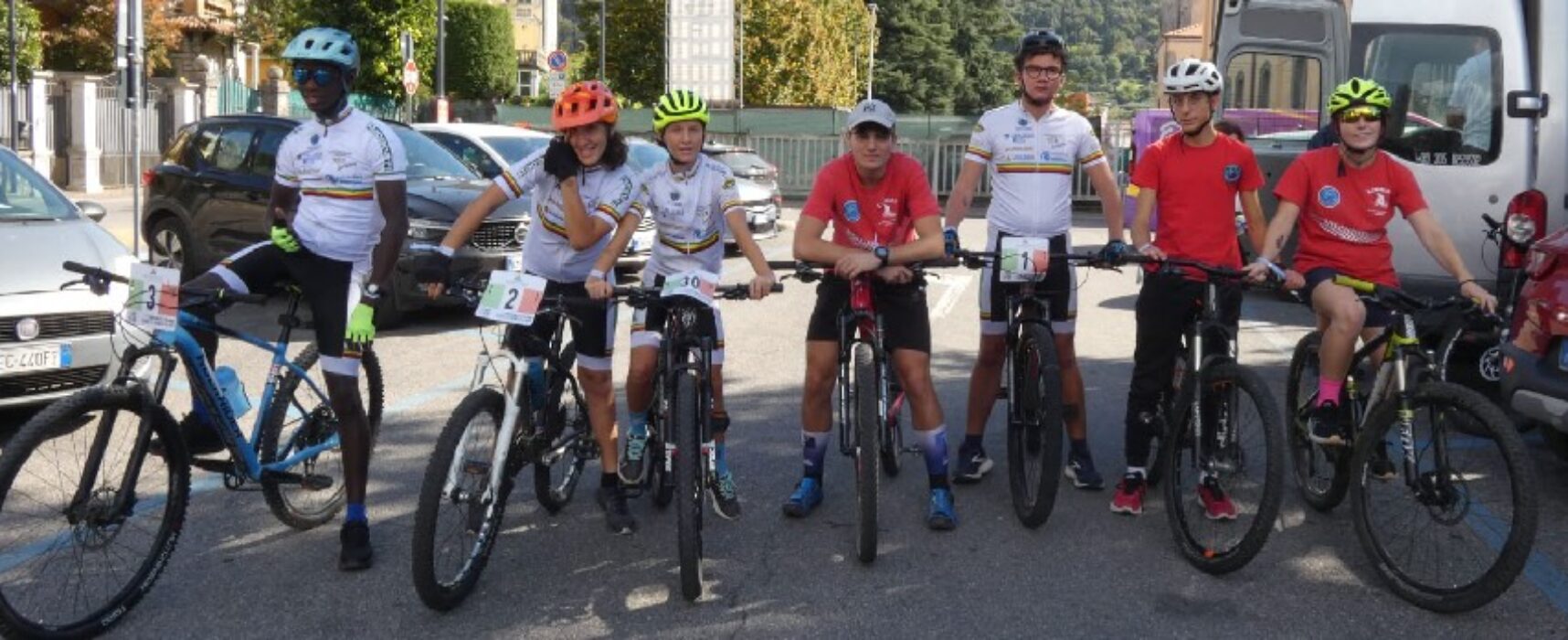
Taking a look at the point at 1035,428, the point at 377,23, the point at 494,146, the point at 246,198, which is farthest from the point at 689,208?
the point at 377,23

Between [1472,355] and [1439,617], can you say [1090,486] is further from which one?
[1472,355]

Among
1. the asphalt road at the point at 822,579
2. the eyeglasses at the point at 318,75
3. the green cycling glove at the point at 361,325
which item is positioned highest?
the eyeglasses at the point at 318,75

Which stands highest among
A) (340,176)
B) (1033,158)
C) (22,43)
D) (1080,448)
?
(22,43)

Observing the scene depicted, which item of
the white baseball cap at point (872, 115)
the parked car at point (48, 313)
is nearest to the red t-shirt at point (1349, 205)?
the white baseball cap at point (872, 115)

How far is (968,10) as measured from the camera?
83188 millimetres

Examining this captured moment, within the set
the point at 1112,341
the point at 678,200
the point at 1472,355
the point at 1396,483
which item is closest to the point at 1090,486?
the point at 1396,483

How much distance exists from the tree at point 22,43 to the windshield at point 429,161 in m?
23.8

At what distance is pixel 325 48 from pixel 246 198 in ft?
27.5

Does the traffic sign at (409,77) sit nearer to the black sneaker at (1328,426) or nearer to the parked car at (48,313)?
the parked car at (48,313)

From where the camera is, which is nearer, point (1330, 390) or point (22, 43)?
point (1330, 390)

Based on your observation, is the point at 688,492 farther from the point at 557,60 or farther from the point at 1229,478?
the point at 557,60

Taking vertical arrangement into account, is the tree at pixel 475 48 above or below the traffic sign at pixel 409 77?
above

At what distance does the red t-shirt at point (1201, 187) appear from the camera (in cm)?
668

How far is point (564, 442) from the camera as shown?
20.2ft
